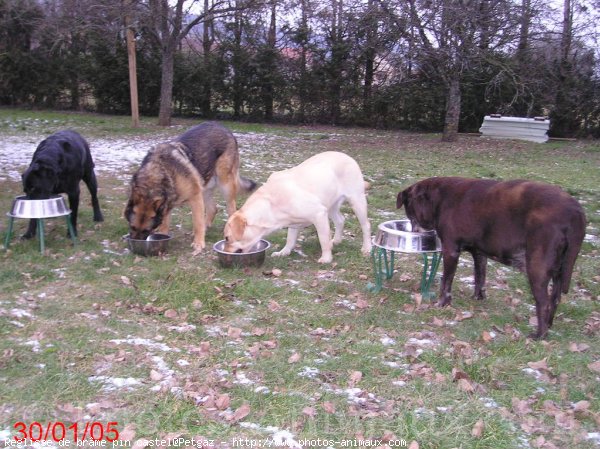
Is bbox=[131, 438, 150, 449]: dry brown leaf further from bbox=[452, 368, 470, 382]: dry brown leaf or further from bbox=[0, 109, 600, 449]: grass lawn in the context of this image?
bbox=[452, 368, 470, 382]: dry brown leaf

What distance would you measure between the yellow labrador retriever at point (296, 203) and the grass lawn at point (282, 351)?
39 centimetres

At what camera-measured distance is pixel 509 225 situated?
4.40 m

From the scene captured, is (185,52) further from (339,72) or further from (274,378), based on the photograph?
(274,378)

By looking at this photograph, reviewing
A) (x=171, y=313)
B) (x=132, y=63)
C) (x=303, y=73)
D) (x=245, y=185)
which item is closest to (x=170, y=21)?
(x=132, y=63)

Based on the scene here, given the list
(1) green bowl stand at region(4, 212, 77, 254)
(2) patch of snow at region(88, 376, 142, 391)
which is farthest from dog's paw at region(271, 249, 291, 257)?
(2) patch of snow at region(88, 376, 142, 391)

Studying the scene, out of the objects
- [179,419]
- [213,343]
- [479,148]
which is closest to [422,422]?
[179,419]

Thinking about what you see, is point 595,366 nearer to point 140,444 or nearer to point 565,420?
point 565,420

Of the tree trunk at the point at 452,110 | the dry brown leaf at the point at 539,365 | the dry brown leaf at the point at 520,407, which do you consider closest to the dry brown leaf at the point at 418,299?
the dry brown leaf at the point at 539,365

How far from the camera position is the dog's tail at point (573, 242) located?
13.4ft

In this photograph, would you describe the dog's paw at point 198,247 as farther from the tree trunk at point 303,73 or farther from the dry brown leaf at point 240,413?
the tree trunk at point 303,73

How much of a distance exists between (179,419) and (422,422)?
1469 mm

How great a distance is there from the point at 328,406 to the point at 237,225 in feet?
9.28

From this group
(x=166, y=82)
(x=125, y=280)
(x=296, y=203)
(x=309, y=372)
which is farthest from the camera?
(x=166, y=82)

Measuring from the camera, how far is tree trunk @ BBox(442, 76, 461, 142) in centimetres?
1689
